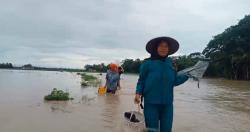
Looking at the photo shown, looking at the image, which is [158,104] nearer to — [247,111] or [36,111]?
[36,111]

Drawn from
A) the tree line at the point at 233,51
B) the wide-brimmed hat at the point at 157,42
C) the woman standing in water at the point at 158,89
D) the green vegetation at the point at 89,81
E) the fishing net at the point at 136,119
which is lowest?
the fishing net at the point at 136,119

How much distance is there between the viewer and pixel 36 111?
32.4ft

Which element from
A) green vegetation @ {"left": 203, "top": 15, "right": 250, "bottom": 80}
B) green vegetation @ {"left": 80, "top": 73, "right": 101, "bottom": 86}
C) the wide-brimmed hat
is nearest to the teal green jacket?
the wide-brimmed hat

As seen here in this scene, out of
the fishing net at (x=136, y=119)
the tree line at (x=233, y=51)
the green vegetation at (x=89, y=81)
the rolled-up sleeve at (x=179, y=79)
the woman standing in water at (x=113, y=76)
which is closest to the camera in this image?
the rolled-up sleeve at (x=179, y=79)

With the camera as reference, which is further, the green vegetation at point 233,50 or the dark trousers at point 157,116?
the green vegetation at point 233,50

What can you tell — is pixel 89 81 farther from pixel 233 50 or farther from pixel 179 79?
pixel 233 50

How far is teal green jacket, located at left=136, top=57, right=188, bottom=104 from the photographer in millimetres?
5016

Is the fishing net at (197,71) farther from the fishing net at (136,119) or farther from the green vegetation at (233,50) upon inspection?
the green vegetation at (233,50)

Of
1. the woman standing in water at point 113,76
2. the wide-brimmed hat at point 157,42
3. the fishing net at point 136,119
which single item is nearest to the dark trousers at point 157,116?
the wide-brimmed hat at point 157,42

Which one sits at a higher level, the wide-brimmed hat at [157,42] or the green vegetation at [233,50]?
the green vegetation at [233,50]

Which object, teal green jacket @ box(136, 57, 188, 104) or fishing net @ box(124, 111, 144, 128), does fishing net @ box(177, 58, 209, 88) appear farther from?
fishing net @ box(124, 111, 144, 128)

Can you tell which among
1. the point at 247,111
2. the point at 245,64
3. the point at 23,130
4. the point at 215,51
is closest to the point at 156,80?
the point at 23,130

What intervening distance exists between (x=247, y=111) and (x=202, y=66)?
22.8 feet

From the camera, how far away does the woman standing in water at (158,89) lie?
502 cm
